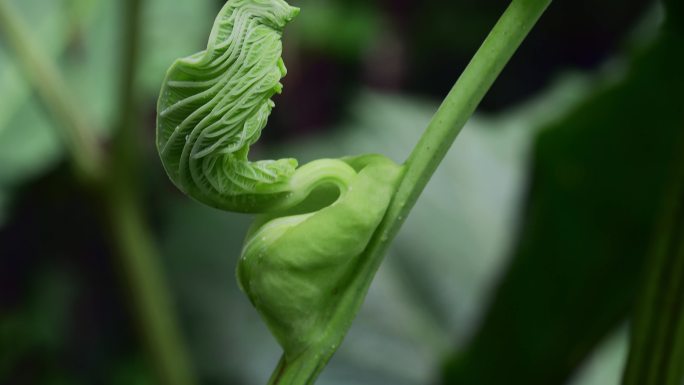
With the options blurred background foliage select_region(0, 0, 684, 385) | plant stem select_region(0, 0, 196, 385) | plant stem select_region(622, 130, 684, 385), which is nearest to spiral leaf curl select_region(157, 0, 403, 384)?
plant stem select_region(622, 130, 684, 385)

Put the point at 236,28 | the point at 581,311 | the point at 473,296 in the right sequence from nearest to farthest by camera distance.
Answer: the point at 236,28 → the point at 581,311 → the point at 473,296

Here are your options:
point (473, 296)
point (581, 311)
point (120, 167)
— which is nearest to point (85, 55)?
point (120, 167)

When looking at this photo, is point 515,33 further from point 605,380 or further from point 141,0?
point 605,380

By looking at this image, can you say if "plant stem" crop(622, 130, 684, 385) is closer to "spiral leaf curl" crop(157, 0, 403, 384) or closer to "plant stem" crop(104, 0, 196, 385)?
"spiral leaf curl" crop(157, 0, 403, 384)

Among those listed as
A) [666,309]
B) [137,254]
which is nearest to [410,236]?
[137,254]

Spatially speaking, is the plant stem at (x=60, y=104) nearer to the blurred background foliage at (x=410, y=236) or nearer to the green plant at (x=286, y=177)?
the blurred background foliage at (x=410, y=236)

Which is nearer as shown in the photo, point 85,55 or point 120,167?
point 120,167

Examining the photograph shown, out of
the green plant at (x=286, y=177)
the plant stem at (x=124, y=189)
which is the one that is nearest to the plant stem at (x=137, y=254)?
the plant stem at (x=124, y=189)

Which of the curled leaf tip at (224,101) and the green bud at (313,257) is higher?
the curled leaf tip at (224,101)
